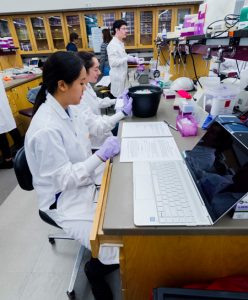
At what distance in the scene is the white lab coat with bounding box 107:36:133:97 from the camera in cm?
307

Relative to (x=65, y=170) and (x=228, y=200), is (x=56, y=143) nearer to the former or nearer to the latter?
(x=65, y=170)

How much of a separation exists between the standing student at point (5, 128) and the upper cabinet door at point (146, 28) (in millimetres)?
3783

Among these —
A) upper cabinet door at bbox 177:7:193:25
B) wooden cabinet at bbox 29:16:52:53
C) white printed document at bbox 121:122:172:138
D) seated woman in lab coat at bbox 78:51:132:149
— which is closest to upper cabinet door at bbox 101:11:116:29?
wooden cabinet at bbox 29:16:52:53

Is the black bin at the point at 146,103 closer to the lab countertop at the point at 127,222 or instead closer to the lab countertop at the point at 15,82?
the lab countertop at the point at 127,222

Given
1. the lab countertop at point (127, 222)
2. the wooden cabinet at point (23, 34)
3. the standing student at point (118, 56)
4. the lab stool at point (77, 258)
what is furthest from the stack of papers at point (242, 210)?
the wooden cabinet at point (23, 34)

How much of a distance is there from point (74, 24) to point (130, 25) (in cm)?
130

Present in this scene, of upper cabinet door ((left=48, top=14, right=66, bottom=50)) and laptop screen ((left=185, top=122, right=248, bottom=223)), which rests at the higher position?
upper cabinet door ((left=48, top=14, right=66, bottom=50))

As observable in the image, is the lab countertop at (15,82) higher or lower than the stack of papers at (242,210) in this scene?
lower

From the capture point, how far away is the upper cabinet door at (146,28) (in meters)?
4.78

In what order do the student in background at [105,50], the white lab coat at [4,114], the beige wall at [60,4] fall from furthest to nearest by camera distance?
the beige wall at [60,4], the student in background at [105,50], the white lab coat at [4,114]

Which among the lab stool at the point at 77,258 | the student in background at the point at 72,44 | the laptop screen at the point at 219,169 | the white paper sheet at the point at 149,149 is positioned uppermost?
the student in background at the point at 72,44

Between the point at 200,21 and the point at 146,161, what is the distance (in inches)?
46.7

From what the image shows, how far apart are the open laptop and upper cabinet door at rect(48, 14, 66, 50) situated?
5155mm

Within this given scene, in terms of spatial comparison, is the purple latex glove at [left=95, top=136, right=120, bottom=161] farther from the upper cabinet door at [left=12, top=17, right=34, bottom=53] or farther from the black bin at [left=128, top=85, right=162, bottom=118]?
the upper cabinet door at [left=12, top=17, right=34, bottom=53]
